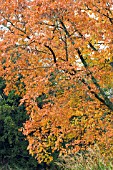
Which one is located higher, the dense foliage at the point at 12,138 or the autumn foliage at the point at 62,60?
the dense foliage at the point at 12,138

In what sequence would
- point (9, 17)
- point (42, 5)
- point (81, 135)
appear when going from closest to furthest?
point (42, 5) < point (9, 17) < point (81, 135)

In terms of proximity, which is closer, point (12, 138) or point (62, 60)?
point (62, 60)

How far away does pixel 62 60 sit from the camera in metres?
7.19

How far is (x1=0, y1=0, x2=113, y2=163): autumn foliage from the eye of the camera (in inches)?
242

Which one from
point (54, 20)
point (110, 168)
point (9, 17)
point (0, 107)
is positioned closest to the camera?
point (110, 168)

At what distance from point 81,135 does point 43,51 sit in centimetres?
232

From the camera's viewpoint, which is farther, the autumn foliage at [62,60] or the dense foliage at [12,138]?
the dense foliage at [12,138]

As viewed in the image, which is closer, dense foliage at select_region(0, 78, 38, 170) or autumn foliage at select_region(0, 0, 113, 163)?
autumn foliage at select_region(0, 0, 113, 163)

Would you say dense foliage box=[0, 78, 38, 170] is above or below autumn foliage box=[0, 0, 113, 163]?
above

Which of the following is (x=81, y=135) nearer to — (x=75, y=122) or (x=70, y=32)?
(x=75, y=122)

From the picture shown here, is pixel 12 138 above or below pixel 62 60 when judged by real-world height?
above

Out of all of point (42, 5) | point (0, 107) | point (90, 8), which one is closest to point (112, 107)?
point (90, 8)

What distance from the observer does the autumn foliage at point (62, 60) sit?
6137 millimetres

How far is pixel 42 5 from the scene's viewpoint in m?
5.86
